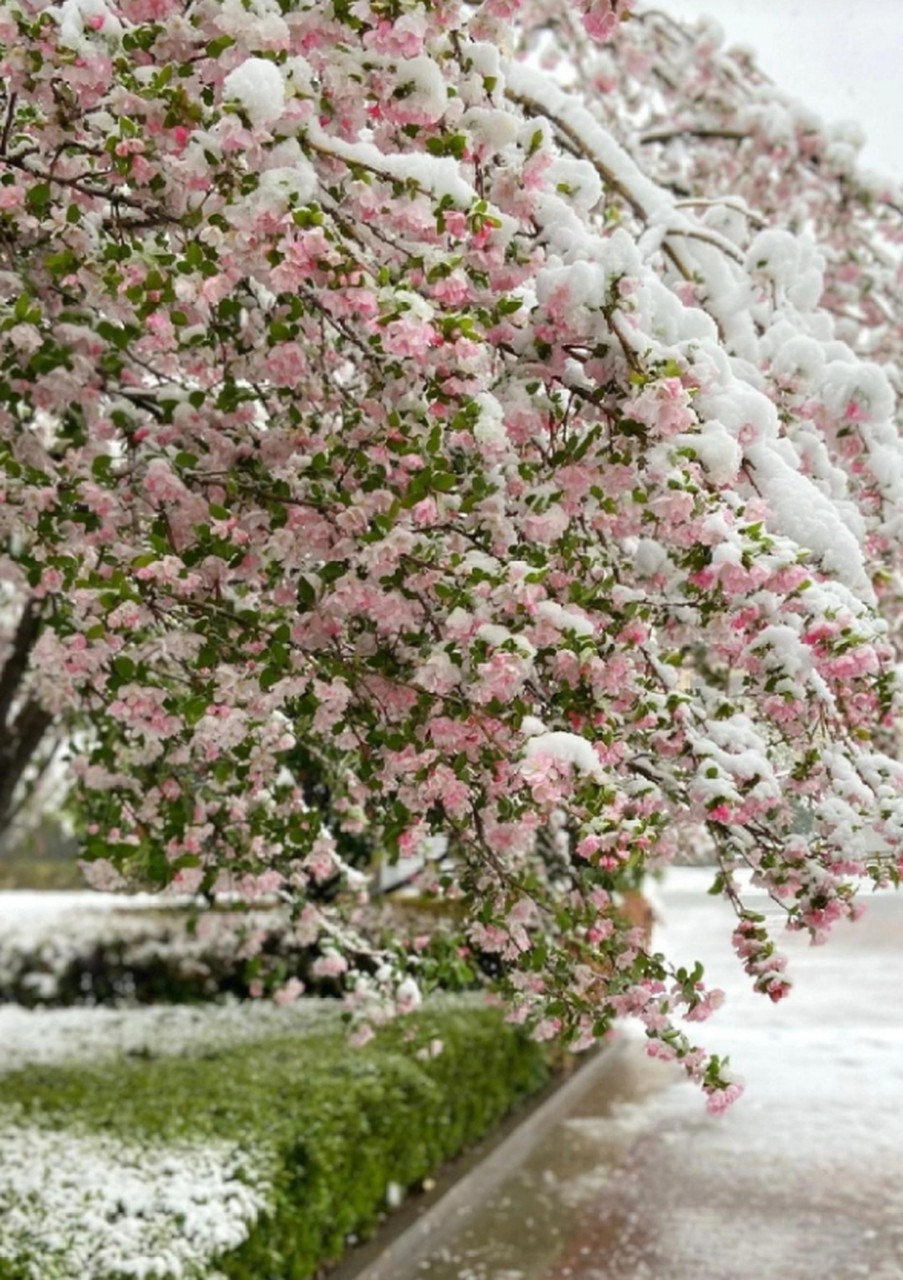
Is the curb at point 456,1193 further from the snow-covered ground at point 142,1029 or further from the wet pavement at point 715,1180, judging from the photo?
the snow-covered ground at point 142,1029

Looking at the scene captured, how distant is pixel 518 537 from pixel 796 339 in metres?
1.21

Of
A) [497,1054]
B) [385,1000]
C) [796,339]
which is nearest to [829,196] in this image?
[796,339]

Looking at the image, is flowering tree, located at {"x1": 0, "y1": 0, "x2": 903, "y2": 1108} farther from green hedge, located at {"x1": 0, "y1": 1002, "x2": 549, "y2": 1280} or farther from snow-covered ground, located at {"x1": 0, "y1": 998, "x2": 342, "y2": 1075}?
snow-covered ground, located at {"x1": 0, "y1": 998, "x2": 342, "y2": 1075}

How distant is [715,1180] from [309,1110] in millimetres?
3776

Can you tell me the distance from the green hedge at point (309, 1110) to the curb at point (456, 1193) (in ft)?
0.36

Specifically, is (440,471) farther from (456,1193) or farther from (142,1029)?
(142,1029)

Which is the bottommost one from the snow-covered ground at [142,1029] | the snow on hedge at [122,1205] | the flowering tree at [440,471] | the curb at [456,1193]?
the snow-covered ground at [142,1029]

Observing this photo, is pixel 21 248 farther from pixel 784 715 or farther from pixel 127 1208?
pixel 127 1208

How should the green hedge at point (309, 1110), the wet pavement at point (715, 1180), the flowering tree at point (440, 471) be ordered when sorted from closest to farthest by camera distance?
the flowering tree at point (440, 471)
the green hedge at point (309, 1110)
the wet pavement at point (715, 1180)

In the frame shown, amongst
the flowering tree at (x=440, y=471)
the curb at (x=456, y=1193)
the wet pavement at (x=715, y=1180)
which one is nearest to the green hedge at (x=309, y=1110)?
the curb at (x=456, y=1193)

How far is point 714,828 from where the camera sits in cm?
336

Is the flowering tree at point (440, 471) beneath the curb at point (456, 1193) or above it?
above

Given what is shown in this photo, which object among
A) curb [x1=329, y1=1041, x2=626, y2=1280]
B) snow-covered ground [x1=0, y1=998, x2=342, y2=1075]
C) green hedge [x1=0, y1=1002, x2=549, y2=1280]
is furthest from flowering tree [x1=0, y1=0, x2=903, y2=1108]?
snow-covered ground [x1=0, y1=998, x2=342, y2=1075]

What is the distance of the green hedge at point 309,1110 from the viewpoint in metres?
5.74
